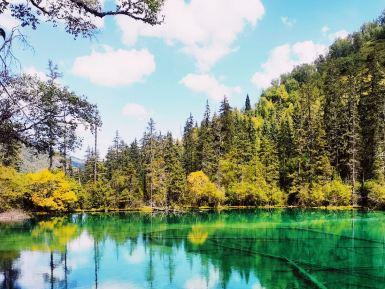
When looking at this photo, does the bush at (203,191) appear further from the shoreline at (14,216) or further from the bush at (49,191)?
the shoreline at (14,216)

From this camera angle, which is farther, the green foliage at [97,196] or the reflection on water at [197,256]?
the green foliage at [97,196]

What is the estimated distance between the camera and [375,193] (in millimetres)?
57312

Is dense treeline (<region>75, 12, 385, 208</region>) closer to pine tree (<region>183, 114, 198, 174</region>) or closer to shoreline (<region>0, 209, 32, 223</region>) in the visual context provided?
pine tree (<region>183, 114, 198, 174</region>)

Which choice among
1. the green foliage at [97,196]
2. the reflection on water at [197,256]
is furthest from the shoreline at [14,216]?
the green foliage at [97,196]

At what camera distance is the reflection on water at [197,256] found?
19.6 m

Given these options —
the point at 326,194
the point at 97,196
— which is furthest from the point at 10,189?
the point at 326,194

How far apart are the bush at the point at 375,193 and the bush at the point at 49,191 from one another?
129 feet

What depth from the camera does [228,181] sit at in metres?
71.0

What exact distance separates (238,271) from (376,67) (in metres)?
58.5

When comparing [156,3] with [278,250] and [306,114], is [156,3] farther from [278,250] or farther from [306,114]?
A: [306,114]

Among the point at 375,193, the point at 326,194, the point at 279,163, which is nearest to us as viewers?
the point at 375,193

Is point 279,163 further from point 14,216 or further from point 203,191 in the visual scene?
point 14,216

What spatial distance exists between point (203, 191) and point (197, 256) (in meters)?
41.0

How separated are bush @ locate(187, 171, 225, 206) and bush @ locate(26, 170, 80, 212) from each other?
1811 cm
